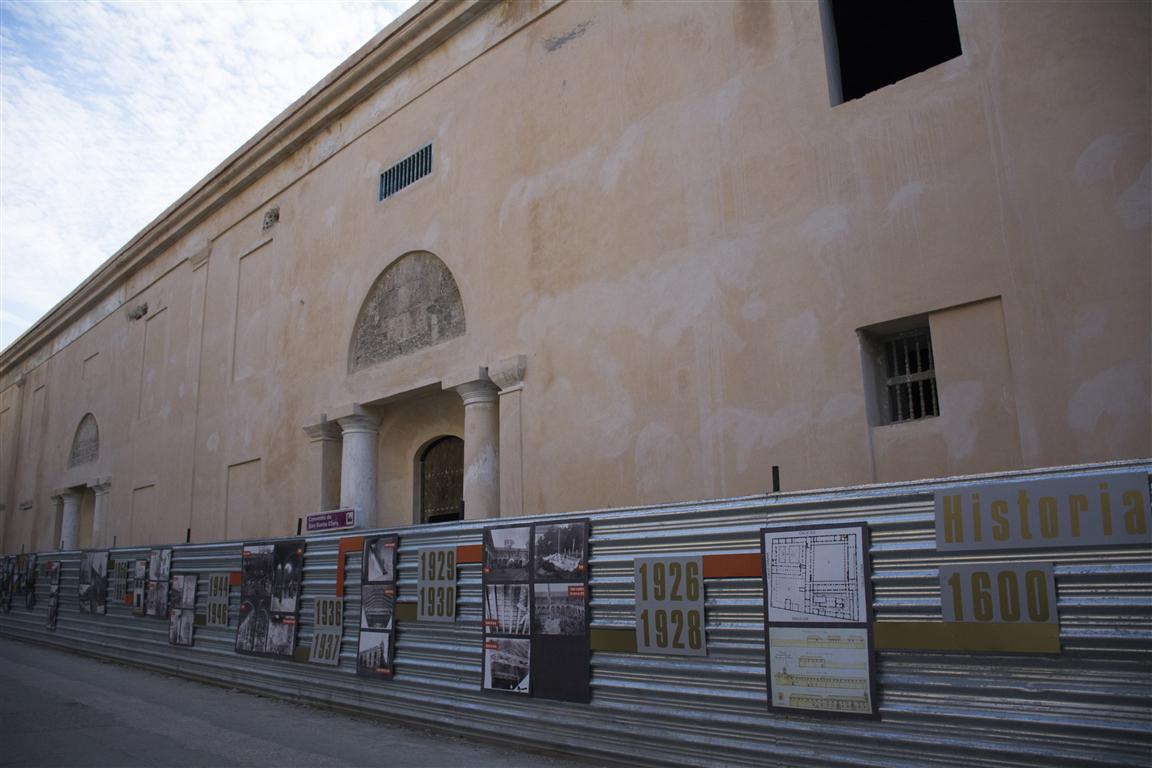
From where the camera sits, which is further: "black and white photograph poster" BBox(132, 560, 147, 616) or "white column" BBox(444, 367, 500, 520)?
"black and white photograph poster" BBox(132, 560, 147, 616)

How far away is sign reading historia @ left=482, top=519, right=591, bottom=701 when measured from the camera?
641 cm

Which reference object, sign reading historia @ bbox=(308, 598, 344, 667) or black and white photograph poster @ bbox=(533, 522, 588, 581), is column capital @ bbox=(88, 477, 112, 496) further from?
black and white photograph poster @ bbox=(533, 522, 588, 581)

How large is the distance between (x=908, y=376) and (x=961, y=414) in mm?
755

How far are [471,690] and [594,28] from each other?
8157 millimetres

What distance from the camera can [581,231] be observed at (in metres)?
11.0

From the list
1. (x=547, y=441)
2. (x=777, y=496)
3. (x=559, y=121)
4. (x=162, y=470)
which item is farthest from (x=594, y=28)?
(x=162, y=470)

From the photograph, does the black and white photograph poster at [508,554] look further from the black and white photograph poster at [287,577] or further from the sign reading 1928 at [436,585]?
the black and white photograph poster at [287,577]

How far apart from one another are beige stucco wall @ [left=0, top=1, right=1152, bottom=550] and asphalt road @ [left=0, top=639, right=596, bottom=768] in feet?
11.8

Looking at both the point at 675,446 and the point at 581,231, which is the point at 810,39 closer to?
the point at 581,231

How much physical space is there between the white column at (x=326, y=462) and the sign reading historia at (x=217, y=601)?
3711 mm

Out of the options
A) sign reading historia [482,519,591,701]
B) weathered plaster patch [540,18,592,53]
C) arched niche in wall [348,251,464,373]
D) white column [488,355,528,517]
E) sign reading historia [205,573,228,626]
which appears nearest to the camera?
sign reading historia [482,519,591,701]

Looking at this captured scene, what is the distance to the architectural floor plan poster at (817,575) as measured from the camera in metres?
4.96

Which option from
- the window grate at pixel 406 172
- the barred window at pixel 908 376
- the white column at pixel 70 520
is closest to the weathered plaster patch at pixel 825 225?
the barred window at pixel 908 376

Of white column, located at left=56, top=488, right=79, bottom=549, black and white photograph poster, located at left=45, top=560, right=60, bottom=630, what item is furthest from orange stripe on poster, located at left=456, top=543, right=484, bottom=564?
white column, located at left=56, top=488, right=79, bottom=549
